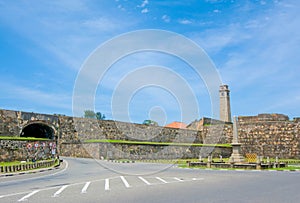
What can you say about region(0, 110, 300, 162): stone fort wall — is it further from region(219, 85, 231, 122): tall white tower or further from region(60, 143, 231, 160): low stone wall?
region(219, 85, 231, 122): tall white tower

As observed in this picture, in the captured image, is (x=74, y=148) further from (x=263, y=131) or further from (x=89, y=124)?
(x=263, y=131)

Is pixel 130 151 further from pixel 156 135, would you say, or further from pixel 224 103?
pixel 224 103

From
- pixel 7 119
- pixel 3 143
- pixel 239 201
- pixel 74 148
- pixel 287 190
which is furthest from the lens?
pixel 74 148

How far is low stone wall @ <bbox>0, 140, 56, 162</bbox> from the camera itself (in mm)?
26255

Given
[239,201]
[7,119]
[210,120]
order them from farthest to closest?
1. [210,120]
2. [7,119]
3. [239,201]

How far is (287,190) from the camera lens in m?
10.1

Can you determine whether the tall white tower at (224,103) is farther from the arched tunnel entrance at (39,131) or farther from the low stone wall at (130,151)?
the arched tunnel entrance at (39,131)

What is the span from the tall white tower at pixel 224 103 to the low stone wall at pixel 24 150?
1662 inches

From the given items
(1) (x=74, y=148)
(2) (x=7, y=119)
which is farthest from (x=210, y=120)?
(2) (x=7, y=119)

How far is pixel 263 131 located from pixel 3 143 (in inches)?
1271

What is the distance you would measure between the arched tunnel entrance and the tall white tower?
119 feet

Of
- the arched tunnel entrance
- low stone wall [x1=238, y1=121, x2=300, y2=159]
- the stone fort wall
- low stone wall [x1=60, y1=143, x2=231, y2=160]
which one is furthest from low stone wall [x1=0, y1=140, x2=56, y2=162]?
low stone wall [x1=238, y1=121, x2=300, y2=159]

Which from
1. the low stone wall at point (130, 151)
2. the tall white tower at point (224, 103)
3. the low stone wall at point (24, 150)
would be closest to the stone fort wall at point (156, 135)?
the low stone wall at point (130, 151)

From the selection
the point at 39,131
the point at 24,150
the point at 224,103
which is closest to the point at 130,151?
the point at 39,131
